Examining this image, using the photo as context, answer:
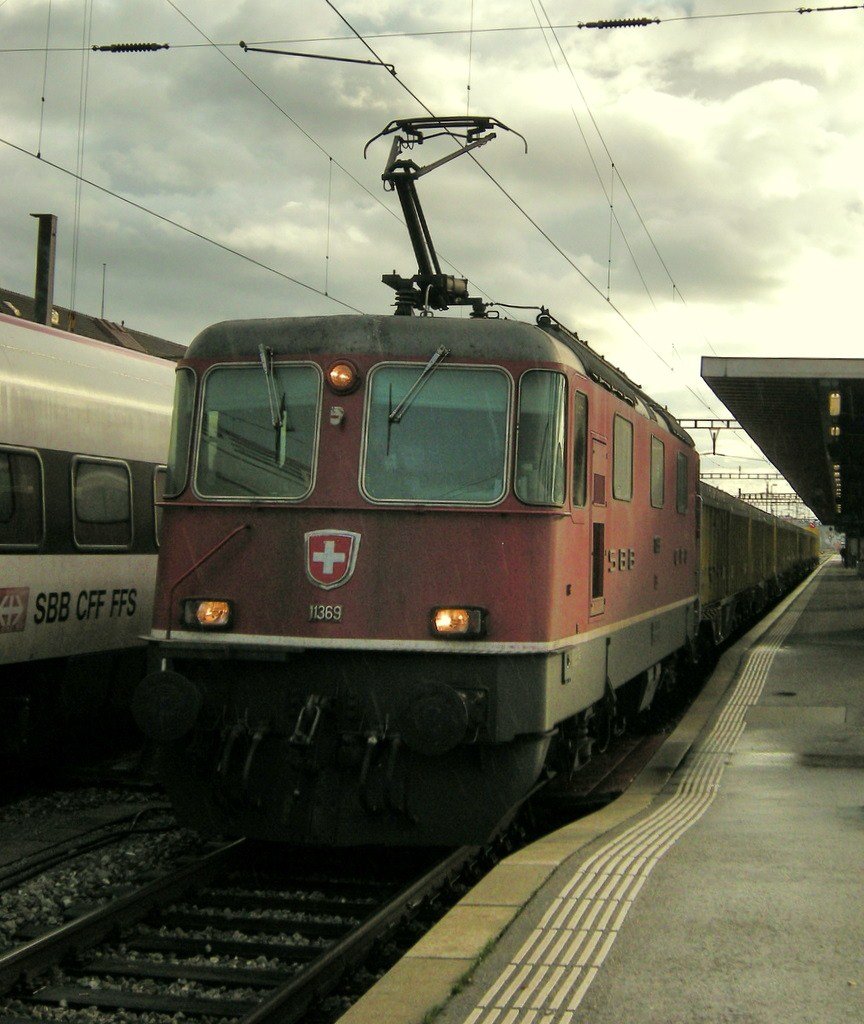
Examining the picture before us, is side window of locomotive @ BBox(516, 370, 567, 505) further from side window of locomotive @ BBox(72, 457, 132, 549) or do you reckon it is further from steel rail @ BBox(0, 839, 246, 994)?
side window of locomotive @ BBox(72, 457, 132, 549)

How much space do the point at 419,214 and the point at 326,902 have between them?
16.2 feet

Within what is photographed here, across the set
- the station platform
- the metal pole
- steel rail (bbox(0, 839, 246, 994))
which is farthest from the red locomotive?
the metal pole

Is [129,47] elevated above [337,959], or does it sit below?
above

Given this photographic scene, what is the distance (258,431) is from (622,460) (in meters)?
2.94

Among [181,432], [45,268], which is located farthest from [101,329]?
[181,432]

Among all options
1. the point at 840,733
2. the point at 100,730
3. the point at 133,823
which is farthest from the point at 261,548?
the point at 840,733

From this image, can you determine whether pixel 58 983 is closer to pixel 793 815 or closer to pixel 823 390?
pixel 793 815

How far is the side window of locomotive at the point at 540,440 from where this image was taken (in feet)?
23.2

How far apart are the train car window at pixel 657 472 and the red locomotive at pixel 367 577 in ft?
10.4

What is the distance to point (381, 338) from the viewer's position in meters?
7.23

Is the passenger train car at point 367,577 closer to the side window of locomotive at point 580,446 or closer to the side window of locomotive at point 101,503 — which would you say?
the side window of locomotive at point 580,446

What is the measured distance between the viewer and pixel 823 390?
66.6 ft

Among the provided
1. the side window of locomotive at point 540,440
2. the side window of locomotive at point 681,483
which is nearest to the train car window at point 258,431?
the side window of locomotive at point 540,440

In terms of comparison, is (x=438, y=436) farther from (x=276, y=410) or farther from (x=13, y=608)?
(x=13, y=608)
